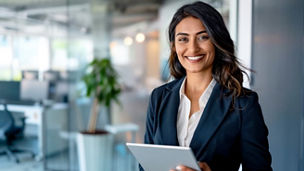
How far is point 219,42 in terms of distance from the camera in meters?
1.22

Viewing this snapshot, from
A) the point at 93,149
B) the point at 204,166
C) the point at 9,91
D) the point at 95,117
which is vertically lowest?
the point at 93,149

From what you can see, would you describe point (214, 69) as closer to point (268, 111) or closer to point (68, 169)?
point (268, 111)

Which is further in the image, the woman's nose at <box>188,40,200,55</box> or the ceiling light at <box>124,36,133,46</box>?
the ceiling light at <box>124,36,133,46</box>

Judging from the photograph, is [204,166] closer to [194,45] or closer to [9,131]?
[194,45]

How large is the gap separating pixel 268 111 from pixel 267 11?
31.3 inches

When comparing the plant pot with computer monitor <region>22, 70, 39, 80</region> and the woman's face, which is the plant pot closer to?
computer monitor <region>22, 70, 39, 80</region>

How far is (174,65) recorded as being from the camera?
1.50m

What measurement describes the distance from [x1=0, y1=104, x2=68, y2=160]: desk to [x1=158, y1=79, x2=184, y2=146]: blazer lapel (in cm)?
157

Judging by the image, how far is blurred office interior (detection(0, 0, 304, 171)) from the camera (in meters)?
2.49

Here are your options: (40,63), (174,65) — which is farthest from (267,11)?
(40,63)

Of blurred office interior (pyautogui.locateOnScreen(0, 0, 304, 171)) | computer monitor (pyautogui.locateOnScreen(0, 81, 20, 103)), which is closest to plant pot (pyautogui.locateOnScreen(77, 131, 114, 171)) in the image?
blurred office interior (pyautogui.locateOnScreen(0, 0, 304, 171))

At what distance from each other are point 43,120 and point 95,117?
35.2 inches

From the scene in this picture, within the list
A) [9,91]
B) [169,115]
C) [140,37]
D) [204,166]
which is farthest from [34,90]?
[140,37]

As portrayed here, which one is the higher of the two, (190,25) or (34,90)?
(190,25)
